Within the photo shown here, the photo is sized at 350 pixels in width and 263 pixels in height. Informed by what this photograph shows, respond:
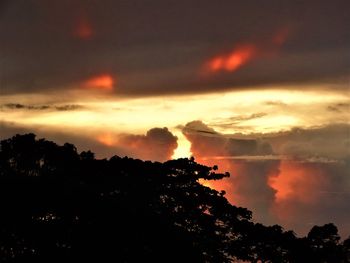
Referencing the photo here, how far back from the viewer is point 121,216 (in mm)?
37375

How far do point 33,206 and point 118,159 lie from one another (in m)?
6.77

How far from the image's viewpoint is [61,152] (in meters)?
42.5

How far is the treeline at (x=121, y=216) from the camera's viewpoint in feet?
121

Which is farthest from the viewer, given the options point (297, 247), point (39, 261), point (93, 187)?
point (297, 247)

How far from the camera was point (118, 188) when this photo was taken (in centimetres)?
4100

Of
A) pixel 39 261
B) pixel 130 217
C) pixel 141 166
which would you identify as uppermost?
pixel 141 166

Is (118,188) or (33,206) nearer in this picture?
(33,206)

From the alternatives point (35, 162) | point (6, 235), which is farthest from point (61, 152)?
point (6, 235)

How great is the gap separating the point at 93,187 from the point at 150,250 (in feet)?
18.1

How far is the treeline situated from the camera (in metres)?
37.0

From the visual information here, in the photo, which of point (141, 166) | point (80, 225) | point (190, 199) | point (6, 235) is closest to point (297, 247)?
point (190, 199)

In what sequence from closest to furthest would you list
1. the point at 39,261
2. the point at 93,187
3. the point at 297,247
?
1. the point at 39,261
2. the point at 93,187
3. the point at 297,247

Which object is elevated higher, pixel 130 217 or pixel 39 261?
pixel 130 217

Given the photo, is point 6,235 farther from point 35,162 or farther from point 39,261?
point 35,162
